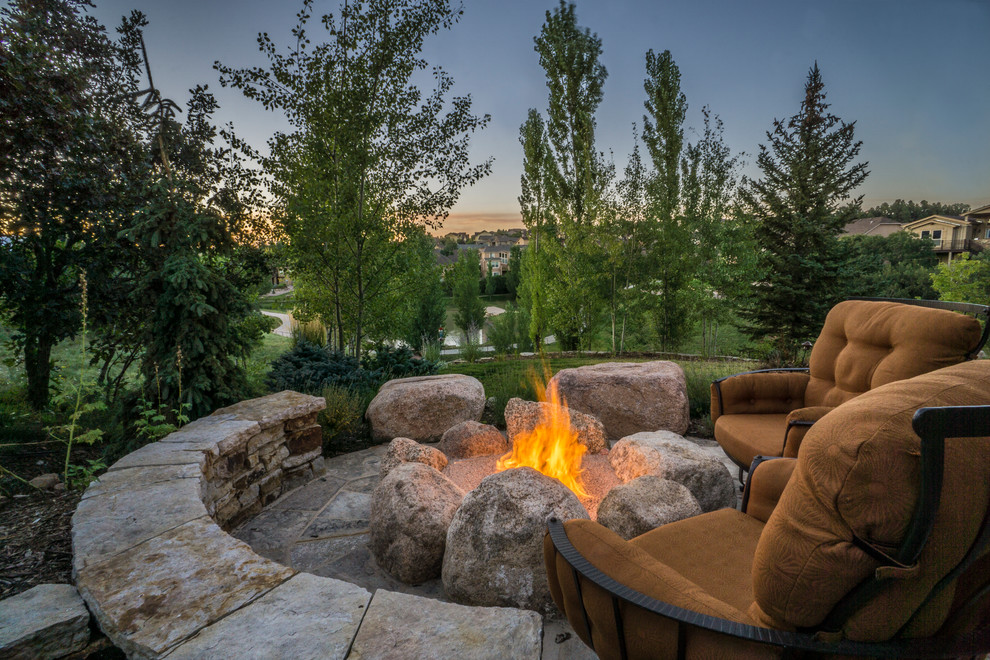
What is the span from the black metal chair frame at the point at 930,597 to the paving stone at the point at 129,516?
1915mm

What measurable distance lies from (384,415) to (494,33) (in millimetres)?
5901

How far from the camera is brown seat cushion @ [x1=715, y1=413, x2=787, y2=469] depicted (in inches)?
116

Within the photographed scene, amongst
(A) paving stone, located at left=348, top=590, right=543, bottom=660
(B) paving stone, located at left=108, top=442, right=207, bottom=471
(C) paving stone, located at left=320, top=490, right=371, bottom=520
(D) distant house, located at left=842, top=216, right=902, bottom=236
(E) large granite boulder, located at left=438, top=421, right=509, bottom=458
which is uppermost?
(D) distant house, located at left=842, top=216, right=902, bottom=236

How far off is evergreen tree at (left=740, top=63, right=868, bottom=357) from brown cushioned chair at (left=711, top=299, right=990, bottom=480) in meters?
7.07

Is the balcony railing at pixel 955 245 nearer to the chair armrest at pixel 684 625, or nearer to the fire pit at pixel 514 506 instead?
the fire pit at pixel 514 506

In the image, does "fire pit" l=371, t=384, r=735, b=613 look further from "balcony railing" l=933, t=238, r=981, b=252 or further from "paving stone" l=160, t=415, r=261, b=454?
"balcony railing" l=933, t=238, r=981, b=252

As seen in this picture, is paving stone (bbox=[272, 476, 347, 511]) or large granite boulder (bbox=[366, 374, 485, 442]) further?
large granite boulder (bbox=[366, 374, 485, 442])

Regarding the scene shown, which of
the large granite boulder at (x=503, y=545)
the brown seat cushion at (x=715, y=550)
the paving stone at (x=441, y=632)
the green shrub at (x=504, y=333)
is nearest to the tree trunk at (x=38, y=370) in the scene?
the large granite boulder at (x=503, y=545)

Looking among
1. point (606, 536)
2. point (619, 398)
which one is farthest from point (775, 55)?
point (606, 536)

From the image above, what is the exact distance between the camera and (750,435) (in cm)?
311

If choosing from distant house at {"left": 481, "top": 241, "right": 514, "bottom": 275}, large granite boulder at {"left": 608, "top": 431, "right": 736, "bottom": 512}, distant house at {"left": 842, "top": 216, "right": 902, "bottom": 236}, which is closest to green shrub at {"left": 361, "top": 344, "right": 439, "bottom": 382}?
large granite boulder at {"left": 608, "top": 431, "right": 736, "bottom": 512}

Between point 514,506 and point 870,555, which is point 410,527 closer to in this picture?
point 514,506

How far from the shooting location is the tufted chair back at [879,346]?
99.3 inches

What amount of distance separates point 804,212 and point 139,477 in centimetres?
1225
